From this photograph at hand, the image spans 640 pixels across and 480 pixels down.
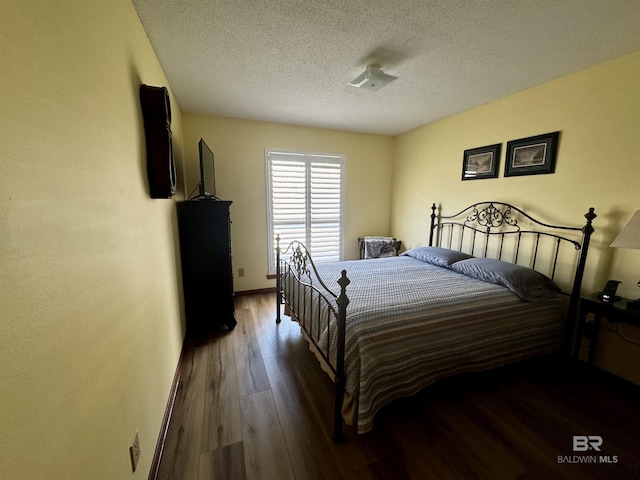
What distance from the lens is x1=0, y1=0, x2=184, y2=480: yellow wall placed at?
0.57m

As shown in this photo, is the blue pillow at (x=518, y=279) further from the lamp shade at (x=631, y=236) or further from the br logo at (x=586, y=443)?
the br logo at (x=586, y=443)

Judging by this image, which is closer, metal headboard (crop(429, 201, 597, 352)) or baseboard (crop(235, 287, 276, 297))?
metal headboard (crop(429, 201, 597, 352))

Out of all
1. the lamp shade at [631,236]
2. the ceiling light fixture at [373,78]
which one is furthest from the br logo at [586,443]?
the ceiling light fixture at [373,78]

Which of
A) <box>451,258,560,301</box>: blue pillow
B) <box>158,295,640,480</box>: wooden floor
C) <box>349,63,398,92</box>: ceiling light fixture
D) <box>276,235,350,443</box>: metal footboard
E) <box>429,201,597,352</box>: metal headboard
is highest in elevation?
<box>349,63,398,92</box>: ceiling light fixture

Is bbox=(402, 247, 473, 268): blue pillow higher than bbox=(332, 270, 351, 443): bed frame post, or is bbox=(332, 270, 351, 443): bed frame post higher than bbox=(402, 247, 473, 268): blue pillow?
bbox=(402, 247, 473, 268): blue pillow

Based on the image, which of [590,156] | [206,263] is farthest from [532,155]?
[206,263]

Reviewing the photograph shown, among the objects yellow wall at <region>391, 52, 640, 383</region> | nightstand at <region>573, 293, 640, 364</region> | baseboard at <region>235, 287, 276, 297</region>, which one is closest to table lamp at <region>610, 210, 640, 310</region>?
nightstand at <region>573, 293, 640, 364</region>

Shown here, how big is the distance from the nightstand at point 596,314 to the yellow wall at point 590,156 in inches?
3.7

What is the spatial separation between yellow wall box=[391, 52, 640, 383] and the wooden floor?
1.99 ft

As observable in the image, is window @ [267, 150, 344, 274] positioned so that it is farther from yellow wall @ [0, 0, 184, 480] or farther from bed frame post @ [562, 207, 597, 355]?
bed frame post @ [562, 207, 597, 355]

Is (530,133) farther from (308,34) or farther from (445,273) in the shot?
(308,34)

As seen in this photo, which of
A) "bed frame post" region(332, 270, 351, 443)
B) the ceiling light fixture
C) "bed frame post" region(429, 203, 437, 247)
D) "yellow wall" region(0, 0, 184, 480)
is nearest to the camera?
"yellow wall" region(0, 0, 184, 480)

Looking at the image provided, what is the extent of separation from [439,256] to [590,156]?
1.50 meters

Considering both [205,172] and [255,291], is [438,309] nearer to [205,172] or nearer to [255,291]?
[205,172]
